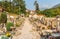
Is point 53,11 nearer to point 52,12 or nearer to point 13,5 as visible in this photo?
point 52,12

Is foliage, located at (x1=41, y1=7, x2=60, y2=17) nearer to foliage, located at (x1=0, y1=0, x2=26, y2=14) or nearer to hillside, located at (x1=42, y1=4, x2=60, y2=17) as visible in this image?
hillside, located at (x1=42, y1=4, x2=60, y2=17)

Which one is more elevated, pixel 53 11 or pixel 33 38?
pixel 53 11

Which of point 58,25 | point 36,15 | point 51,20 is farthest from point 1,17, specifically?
point 58,25

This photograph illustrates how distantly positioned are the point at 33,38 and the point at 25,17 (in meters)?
3.99

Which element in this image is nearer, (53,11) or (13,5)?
(53,11)

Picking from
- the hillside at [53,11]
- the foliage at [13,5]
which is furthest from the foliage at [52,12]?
the foliage at [13,5]

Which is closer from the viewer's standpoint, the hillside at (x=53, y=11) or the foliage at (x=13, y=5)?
the hillside at (x=53, y=11)

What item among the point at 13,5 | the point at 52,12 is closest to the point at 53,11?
the point at 52,12

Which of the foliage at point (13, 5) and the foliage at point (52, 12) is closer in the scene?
the foliage at point (52, 12)

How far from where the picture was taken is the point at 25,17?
775 cm

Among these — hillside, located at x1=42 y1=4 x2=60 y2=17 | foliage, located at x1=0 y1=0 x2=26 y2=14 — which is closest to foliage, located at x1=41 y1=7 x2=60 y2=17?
hillside, located at x1=42 y1=4 x2=60 y2=17

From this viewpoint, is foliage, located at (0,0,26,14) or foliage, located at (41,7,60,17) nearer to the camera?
foliage, located at (41,7,60,17)

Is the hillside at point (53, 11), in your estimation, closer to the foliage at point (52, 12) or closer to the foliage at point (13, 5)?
the foliage at point (52, 12)

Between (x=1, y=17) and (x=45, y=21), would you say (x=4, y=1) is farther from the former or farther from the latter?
(x=45, y=21)
